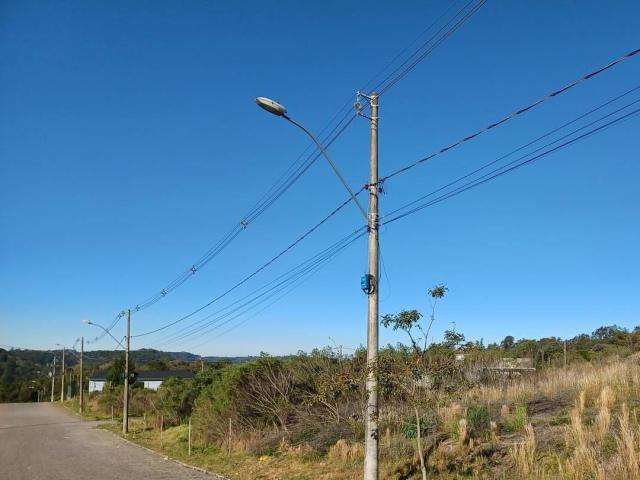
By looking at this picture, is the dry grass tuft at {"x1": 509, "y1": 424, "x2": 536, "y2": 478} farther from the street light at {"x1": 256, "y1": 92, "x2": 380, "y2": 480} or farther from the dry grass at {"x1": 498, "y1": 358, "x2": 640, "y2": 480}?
the street light at {"x1": 256, "y1": 92, "x2": 380, "y2": 480}

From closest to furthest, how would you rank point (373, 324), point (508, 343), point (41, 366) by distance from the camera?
1. point (373, 324)
2. point (508, 343)
3. point (41, 366)

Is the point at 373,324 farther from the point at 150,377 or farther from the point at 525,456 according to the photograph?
the point at 150,377

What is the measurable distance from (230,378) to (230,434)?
2386mm

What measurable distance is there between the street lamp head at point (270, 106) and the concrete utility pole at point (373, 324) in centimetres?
209

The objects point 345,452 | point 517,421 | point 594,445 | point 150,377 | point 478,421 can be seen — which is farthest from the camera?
→ point 150,377

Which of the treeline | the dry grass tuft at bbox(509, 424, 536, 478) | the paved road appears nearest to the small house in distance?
the paved road

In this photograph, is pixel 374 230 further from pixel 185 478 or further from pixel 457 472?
pixel 185 478

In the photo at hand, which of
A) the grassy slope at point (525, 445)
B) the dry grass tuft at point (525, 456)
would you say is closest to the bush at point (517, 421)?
the grassy slope at point (525, 445)

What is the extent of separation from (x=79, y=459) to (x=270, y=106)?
17.1 metres

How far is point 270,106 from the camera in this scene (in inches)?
467

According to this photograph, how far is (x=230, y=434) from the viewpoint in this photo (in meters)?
22.1

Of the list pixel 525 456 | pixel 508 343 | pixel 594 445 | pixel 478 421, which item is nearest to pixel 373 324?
pixel 525 456

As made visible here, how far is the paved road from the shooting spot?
17.8m

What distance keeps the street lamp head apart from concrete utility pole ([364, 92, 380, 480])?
2087mm
